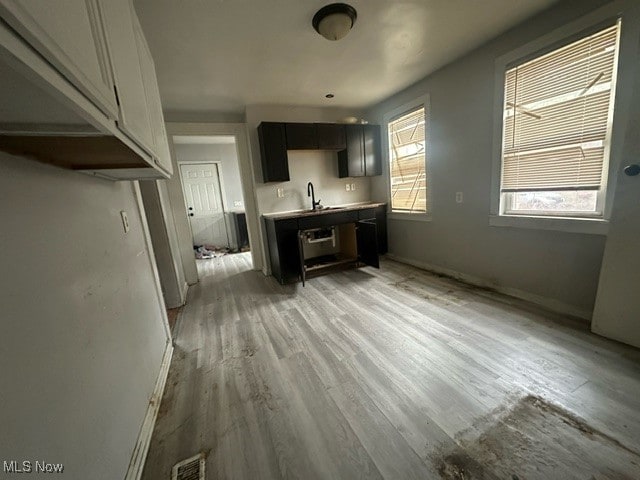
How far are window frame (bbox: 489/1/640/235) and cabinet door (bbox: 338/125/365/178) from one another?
1777 mm

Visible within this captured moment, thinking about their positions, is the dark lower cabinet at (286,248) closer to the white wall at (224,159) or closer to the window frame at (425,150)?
the window frame at (425,150)

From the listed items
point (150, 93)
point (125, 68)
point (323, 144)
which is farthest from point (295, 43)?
point (125, 68)

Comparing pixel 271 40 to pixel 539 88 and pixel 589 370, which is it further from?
pixel 589 370

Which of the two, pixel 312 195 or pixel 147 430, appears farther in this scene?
pixel 312 195

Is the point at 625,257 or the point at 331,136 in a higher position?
the point at 331,136

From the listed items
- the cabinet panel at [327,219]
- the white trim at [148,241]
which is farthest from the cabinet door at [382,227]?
the white trim at [148,241]

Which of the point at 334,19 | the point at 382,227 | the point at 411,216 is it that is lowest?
the point at 382,227

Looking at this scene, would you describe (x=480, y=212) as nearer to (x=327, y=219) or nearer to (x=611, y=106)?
(x=611, y=106)

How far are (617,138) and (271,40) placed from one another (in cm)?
261

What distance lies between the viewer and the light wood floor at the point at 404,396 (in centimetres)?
107

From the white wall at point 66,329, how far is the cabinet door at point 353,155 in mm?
3006

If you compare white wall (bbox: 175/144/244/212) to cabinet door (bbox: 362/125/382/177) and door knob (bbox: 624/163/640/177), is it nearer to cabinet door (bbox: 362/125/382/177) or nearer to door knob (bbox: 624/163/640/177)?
cabinet door (bbox: 362/125/382/177)

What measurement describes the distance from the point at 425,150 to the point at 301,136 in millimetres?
1647

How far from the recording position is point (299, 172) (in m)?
3.75
